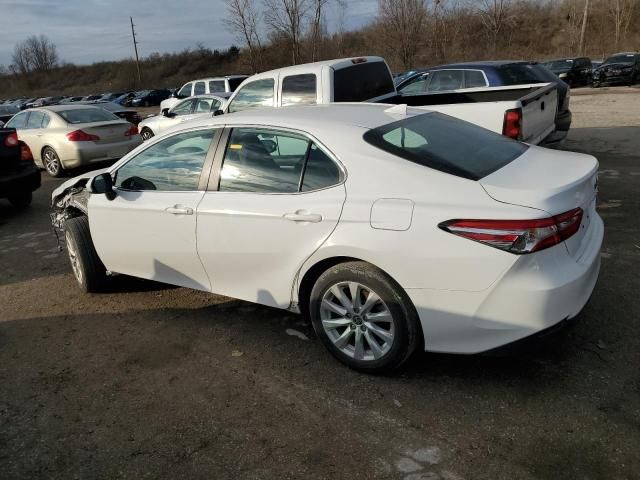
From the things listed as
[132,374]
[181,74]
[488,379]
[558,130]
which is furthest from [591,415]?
[181,74]

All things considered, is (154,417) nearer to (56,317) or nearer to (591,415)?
(56,317)

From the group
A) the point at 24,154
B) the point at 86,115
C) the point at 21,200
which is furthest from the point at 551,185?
the point at 86,115

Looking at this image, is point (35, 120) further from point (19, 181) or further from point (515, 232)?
point (515, 232)

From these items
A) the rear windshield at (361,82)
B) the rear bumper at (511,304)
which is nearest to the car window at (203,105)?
the rear windshield at (361,82)

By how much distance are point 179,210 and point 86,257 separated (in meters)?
1.44

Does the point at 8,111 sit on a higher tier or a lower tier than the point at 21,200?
higher

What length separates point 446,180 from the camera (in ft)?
9.20

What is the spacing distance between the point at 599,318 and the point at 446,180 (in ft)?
5.74

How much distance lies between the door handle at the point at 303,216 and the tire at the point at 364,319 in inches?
12.1

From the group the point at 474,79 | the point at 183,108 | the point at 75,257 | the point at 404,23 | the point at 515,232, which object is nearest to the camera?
the point at 515,232

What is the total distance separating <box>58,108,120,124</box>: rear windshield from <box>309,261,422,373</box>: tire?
A: 1007cm

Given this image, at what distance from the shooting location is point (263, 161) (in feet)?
11.3

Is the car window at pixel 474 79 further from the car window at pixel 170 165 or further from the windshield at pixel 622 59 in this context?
the windshield at pixel 622 59

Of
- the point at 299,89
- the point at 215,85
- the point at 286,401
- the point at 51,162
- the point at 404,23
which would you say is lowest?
the point at 286,401
